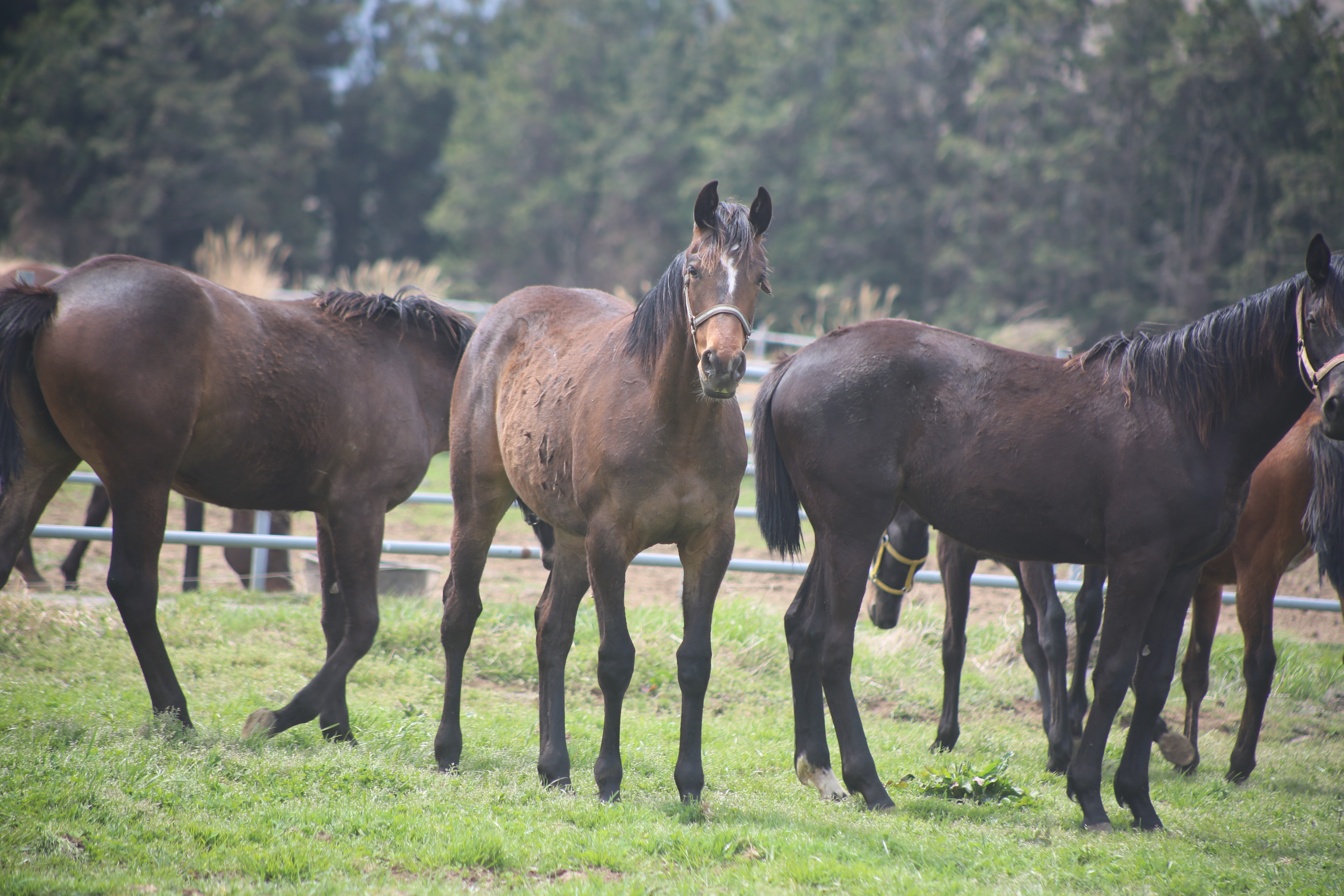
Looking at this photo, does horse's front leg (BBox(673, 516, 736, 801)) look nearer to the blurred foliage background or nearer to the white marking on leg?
the white marking on leg

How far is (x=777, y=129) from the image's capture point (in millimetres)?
29984

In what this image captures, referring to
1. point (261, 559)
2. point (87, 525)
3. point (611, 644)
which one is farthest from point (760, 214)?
point (87, 525)

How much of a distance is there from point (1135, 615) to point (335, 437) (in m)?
3.74

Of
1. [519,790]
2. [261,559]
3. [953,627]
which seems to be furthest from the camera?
[261,559]

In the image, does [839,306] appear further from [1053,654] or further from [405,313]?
[405,313]

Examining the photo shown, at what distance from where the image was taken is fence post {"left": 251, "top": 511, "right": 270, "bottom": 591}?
304 inches

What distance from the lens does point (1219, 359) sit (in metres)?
4.14

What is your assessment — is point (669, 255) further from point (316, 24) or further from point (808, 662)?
point (808, 662)

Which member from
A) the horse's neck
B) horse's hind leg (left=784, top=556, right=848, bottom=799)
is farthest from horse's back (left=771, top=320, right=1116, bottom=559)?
the horse's neck

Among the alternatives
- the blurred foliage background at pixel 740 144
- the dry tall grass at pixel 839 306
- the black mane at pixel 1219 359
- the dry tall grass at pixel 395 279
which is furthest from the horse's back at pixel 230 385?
the dry tall grass at pixel 839 306

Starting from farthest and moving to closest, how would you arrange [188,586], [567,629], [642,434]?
[188,586] → [567,629] → [642,434]

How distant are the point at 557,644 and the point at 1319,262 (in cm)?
345

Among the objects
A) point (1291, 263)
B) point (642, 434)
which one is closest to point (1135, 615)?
point (642, 434)

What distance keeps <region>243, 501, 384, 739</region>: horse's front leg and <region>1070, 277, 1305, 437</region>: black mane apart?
3.55m
